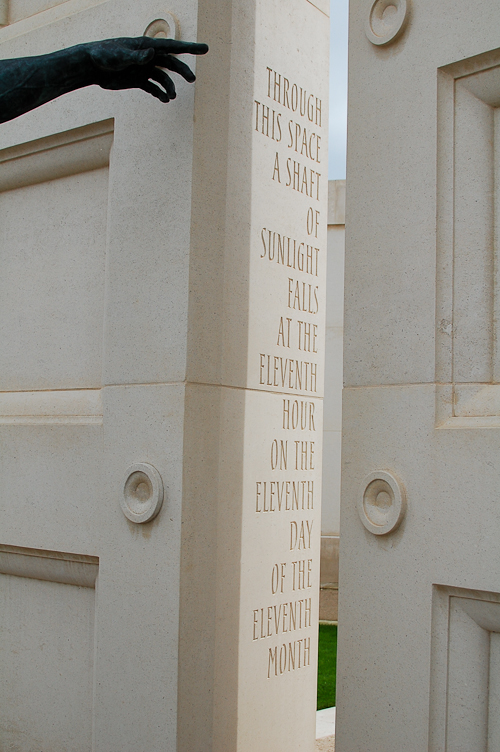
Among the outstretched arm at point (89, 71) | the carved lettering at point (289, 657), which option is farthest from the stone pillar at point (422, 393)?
the carved lettering at point (289, 657)

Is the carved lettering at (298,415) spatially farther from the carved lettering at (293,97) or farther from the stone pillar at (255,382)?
the carved lettering at (293,97)

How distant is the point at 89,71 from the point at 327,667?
24.0 feet

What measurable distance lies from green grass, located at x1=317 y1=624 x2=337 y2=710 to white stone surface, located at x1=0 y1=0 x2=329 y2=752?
105 inches

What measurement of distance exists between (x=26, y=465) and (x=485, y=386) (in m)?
3.17

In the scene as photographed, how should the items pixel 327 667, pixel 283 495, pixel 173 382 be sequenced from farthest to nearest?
pixel 327 667
pixel 283 495
pixel 173 382

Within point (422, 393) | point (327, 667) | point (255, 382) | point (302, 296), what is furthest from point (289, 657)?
point (327, 667)

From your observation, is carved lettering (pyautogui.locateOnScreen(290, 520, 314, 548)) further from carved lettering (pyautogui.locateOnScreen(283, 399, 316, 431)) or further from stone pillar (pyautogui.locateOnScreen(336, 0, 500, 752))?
stone pillar (pyautogui.locateOnScreen(336, 0, 500, 752))

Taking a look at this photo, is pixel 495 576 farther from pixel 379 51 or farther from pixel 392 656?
pixel 379 51

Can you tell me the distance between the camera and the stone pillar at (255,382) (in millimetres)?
4727

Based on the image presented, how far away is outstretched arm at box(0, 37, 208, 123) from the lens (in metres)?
4.40

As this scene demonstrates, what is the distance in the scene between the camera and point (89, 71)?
178 inches

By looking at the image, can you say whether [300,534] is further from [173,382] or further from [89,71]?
[89,71]

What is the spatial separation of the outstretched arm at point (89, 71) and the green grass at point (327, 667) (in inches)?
228

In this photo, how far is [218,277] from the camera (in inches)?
192
